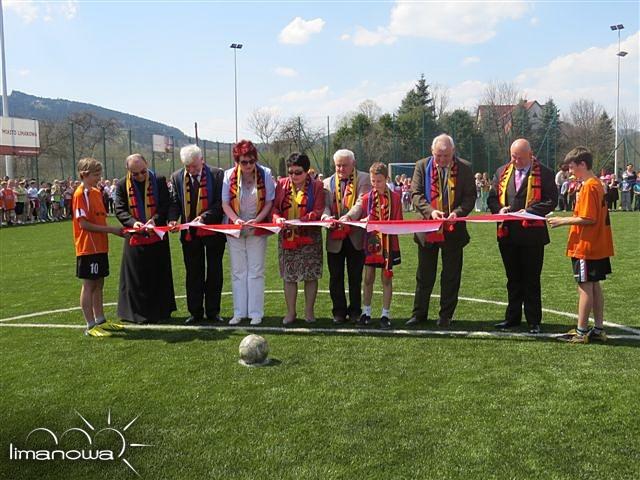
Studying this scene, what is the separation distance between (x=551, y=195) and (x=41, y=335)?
20.1 feet

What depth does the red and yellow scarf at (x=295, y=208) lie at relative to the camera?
23.0 feet

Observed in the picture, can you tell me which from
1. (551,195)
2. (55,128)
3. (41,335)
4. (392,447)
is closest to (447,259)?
(551,195)

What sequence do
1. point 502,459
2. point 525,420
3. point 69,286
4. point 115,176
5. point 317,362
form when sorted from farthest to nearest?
point 115,176
point 69,286
point 317,362
point 525,420
point 502,459

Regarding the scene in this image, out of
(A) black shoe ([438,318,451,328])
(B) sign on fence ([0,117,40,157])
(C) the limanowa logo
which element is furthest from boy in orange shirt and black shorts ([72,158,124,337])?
(B) sign on fence ([0,117,40,157])

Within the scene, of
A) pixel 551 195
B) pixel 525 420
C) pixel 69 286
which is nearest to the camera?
pixel 525 420

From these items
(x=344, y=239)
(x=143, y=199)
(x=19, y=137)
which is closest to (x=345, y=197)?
(x=344, y=239)

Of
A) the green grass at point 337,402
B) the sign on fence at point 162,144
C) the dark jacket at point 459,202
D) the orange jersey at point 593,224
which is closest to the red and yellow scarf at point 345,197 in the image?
the dark jacket at point 459,202

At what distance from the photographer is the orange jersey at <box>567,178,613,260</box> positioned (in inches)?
231

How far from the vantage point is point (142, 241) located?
7.33m

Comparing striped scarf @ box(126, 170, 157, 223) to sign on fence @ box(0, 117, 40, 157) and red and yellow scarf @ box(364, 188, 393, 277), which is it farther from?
sign on fence @ box(0, 117, 40, 157)

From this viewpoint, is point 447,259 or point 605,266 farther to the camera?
point 447,259

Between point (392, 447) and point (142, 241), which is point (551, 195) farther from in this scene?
point (142, 241)

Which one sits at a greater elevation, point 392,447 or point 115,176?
point 115,176

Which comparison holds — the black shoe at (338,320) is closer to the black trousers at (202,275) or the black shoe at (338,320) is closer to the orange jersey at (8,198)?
the black trousers at (202,275)
